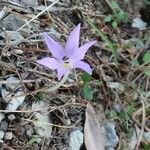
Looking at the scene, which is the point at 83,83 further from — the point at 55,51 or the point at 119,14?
the point at 119,14

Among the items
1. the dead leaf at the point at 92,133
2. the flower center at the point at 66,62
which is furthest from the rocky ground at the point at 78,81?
the flower center at the point at 66,62

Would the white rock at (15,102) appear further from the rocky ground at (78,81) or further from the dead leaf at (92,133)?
the dead leaf at (92,133)

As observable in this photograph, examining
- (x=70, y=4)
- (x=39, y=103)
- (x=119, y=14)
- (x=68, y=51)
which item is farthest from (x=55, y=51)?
(x=119, y=14)

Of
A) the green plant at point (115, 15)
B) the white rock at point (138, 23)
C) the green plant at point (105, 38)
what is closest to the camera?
the green plant at point (105, 38)

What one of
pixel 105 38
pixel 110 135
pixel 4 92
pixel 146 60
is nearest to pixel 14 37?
pixel 4 92

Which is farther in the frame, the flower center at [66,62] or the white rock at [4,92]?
the white rock at [4,92]
